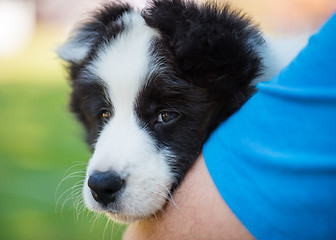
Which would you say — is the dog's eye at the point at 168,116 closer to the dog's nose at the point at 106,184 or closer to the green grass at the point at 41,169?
the dog's nose at the point at 106,184

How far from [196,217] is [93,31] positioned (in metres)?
1.26

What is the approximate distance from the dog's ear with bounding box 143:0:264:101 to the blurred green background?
0.38 metres

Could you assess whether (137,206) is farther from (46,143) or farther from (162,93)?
(46,143)

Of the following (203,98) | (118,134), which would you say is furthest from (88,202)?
(203,98)

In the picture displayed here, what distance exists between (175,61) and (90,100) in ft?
1.93

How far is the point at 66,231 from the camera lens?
13.8 ft

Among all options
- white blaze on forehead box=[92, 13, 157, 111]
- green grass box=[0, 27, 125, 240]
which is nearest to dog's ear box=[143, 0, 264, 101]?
white blaze on forehead box=[92, 13, 157, 111]

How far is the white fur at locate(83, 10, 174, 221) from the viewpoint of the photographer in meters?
1.86

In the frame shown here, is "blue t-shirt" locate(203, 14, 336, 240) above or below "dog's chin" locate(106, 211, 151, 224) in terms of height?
above

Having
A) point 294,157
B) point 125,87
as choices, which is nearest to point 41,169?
point 125,87

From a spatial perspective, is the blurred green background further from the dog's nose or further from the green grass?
the dog's nose

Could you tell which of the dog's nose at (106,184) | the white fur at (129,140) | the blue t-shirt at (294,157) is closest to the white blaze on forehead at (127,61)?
the white fur at (129,140)

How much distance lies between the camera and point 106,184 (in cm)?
182

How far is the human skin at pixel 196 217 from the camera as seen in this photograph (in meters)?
1.54
